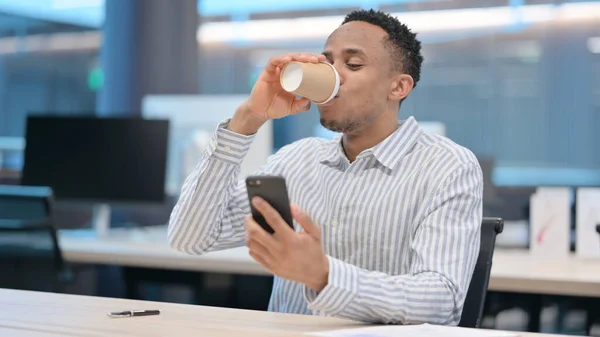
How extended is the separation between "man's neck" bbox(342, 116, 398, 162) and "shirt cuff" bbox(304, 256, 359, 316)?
52 cm

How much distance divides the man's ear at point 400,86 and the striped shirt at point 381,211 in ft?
0.24

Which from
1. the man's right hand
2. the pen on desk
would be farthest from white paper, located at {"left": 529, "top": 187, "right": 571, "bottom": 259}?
the pen on desk

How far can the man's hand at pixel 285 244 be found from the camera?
1258 mm

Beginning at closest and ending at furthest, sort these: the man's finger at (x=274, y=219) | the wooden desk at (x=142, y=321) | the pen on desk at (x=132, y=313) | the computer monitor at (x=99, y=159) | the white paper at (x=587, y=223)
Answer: the man's finger at (x=274, y=219) → the wooden desk at (x=142, y=321) → the pen on desk at (x=132, y=313) → the white paper at (x=587, y=223) → the computer monitor at (x=99, y=159)

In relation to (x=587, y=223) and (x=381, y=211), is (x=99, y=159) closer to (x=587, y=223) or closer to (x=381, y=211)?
(x=587, y=223)

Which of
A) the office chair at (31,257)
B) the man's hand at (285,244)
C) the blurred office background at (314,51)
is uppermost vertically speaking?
the blurred office background at (314,51)

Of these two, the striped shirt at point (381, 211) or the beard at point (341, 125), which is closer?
the striped shirt at point (381, 211)

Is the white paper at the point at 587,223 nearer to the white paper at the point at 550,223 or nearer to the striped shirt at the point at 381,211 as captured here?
the white paper at the point at 550,223

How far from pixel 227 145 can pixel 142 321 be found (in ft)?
1.55

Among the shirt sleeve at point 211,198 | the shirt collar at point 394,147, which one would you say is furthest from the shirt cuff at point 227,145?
the shirt collar at point 394,147

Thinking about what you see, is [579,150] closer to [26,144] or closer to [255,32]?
[255,32]

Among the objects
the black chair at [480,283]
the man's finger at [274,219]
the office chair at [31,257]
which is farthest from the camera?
the office chair at [31,257]

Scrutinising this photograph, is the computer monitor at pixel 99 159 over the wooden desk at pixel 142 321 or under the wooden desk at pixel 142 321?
over

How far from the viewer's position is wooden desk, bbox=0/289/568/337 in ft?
4.50
